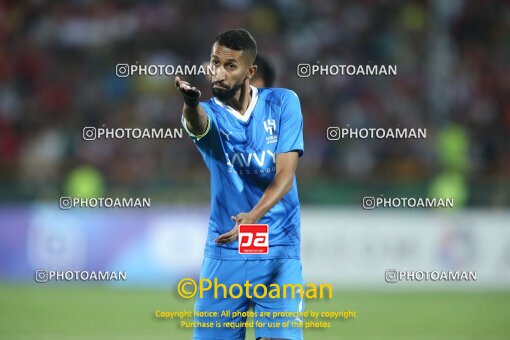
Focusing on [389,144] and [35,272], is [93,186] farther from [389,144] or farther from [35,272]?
[389,144]

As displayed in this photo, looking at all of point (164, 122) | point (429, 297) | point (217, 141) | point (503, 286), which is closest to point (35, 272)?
point (164, 122)

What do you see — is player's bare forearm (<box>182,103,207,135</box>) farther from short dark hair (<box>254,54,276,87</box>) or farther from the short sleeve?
short dark hair (<box>254,54,276,87</box>)

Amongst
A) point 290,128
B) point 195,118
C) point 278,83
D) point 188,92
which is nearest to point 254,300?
point 290,128

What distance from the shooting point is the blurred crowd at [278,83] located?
15156mm

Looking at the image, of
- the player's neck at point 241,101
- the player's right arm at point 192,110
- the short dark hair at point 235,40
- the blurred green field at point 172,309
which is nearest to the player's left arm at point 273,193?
the player's neck at point 241,101

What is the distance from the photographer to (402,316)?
1198cm

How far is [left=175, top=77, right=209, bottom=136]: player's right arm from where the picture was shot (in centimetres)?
493

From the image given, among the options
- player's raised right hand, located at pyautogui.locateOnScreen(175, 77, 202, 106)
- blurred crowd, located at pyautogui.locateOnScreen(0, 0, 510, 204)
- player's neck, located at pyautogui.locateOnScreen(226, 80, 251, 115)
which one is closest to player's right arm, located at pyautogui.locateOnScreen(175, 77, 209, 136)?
player's raised right hand, located at pyautogui.locateOnScreen(175, 77, 202, 106)

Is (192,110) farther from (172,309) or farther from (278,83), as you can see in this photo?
(278,83)

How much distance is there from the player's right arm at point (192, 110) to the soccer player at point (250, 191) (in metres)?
0.07

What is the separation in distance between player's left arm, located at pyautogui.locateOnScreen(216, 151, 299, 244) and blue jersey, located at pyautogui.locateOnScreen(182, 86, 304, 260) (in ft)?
0.22

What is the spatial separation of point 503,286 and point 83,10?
30.2 ft

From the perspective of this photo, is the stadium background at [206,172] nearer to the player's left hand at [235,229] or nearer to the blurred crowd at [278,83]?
the blurred crowd at [278,83]

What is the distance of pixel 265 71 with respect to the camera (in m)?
7.31
